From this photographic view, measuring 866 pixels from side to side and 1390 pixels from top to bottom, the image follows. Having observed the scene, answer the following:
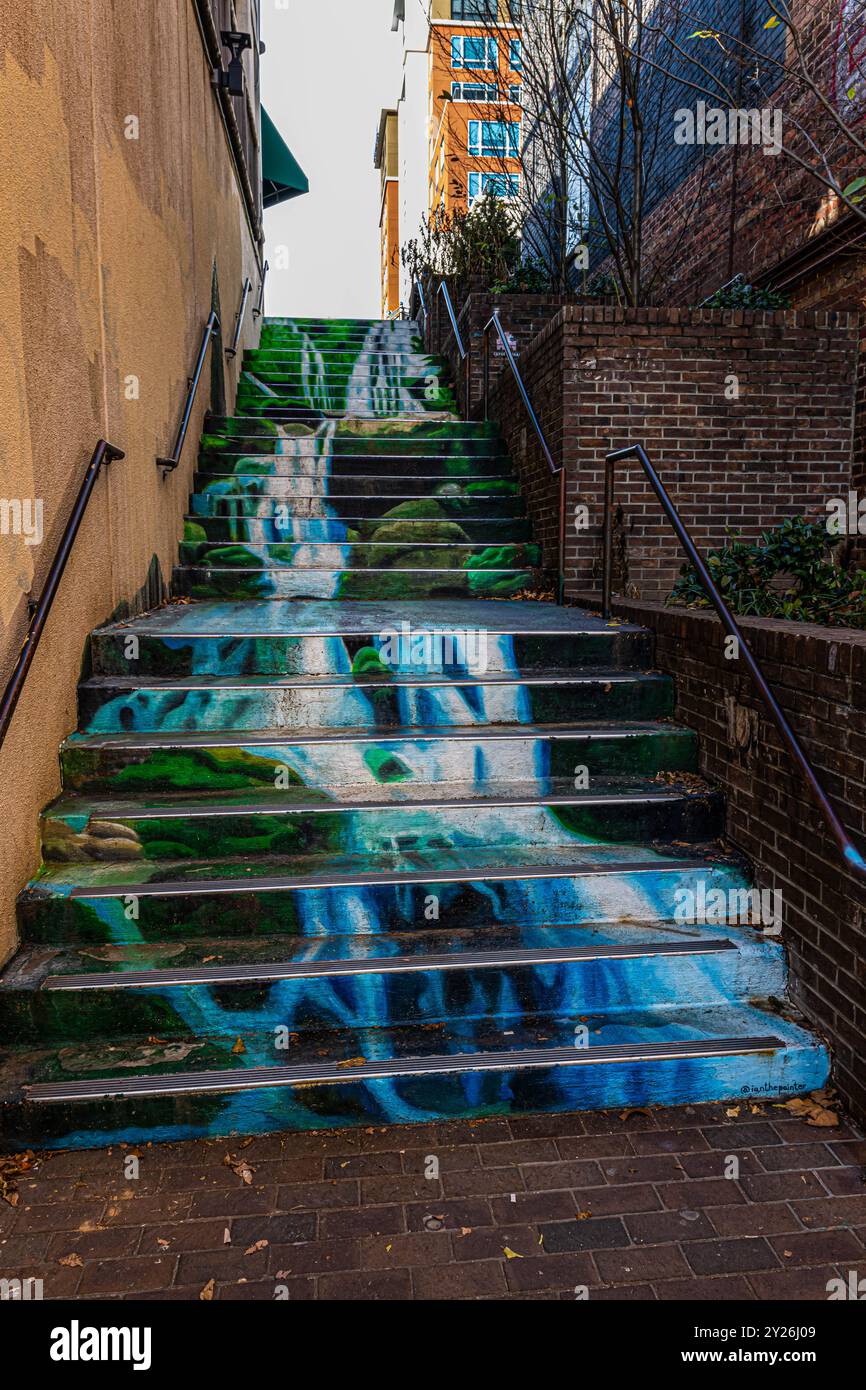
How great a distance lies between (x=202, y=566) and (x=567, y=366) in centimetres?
277

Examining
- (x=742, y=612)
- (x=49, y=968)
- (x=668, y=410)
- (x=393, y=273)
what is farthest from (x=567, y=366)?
(x=393, y=273)

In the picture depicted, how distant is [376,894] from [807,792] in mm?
1475

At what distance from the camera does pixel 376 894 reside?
3.00 meters

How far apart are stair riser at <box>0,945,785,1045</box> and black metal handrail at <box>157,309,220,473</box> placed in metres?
3.43

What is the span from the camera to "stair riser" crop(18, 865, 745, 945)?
9.51 feet

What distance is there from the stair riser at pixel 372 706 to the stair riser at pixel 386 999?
138 centimetres

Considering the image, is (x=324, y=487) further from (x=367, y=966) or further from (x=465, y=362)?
(x=367, y=966)

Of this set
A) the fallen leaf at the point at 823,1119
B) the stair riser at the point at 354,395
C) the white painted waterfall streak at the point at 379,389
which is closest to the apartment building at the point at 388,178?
the white painted waterfall streak at the point at 379,389

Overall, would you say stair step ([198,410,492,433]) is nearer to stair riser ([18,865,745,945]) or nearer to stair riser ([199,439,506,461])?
stair riser ([199,439,506,461])

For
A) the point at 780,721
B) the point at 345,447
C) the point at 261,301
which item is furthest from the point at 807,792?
the point at 261,301

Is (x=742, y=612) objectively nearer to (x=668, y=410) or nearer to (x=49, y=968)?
(x=668, y=410)

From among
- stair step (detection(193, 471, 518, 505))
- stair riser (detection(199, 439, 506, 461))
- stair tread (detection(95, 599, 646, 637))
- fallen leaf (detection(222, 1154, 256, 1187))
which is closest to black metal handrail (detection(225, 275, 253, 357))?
stair riser (detection(199, 439, 506, 461))

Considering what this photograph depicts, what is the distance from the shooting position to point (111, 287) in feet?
13.4

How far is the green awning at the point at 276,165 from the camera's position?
50.5ft
